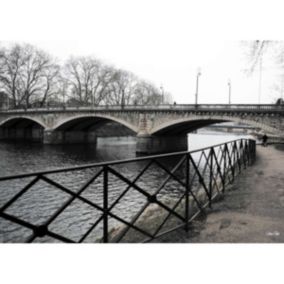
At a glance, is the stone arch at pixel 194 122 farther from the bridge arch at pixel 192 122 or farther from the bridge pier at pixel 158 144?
the bridge pier at pixel 158 144

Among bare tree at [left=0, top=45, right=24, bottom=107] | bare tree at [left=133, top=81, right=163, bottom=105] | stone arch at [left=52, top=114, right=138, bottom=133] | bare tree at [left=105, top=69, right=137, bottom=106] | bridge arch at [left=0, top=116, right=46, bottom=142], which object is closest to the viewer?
stone arch at [left=52, top=114, right=138, bottom=133]

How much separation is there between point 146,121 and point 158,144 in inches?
A: 97.7

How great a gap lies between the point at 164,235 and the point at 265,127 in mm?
17902

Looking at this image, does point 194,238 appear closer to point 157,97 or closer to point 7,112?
point 7,112

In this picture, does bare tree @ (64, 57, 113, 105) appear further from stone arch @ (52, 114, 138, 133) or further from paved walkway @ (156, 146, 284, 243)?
paved walkway @ (156, 146, 284, 243)

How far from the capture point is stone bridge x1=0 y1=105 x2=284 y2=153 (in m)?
20.5

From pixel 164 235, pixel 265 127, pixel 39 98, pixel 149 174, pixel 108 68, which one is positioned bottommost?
pixel 149 174

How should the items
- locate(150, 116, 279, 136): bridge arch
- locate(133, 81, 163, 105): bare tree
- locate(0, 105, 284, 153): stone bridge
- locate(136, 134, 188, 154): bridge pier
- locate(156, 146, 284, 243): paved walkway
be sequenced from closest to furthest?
locate(156, 146, 284, 243): paved walkway < locate(150, 116, 279, 136): bridge arch < locate(0, 105, 284, 153): stone bridge < locate(136, 134, 188, 154): bridge pier < locate(133, 81, 163, 105): bare tree

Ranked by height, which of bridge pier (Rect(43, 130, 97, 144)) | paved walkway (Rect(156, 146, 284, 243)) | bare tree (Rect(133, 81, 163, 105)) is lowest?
bridge pier (Rect(43, 130, 97, 144))

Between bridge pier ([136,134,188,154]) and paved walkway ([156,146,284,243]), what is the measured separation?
A: 61.2 feet

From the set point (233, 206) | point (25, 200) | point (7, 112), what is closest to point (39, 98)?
point (7, 112)

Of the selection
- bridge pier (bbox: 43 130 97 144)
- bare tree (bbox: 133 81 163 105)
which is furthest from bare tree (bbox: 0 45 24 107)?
bare tree (bbox: 133 81 163 105)

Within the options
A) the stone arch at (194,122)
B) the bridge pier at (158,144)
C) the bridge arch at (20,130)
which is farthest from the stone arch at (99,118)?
the bridge arch at (20,130)

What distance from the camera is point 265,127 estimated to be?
19672 millimetres
